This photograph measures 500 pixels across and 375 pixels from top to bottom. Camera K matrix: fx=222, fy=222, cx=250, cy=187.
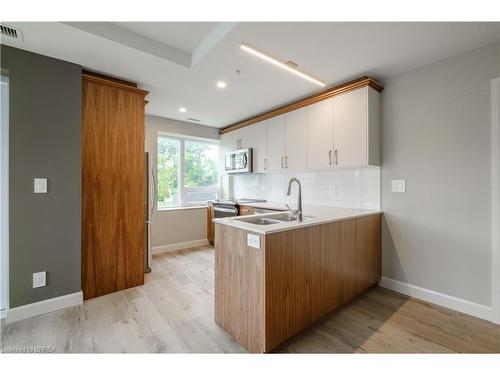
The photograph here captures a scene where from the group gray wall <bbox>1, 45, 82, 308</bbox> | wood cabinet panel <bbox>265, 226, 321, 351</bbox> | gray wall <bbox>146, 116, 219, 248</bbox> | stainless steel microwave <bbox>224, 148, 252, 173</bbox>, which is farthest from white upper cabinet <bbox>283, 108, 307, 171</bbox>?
gray wall <bbox>1, 45, 82, 308</bbox>

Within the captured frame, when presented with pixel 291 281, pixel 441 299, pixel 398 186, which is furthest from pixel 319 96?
pixel 441 299

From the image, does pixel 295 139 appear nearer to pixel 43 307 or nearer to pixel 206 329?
pixel 206 329

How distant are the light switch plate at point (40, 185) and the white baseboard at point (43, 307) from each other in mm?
1002

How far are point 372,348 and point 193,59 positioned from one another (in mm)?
2881

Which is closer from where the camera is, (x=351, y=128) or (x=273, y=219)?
(x=273, y=219)

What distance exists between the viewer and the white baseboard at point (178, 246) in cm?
387

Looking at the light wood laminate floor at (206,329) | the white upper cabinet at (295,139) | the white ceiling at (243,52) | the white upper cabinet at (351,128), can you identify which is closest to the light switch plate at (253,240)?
the light wood laminate floor at (206,329)

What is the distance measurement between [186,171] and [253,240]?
3315 mm

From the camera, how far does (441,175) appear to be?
219cm

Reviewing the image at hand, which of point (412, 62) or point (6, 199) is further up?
point (412, 62)
